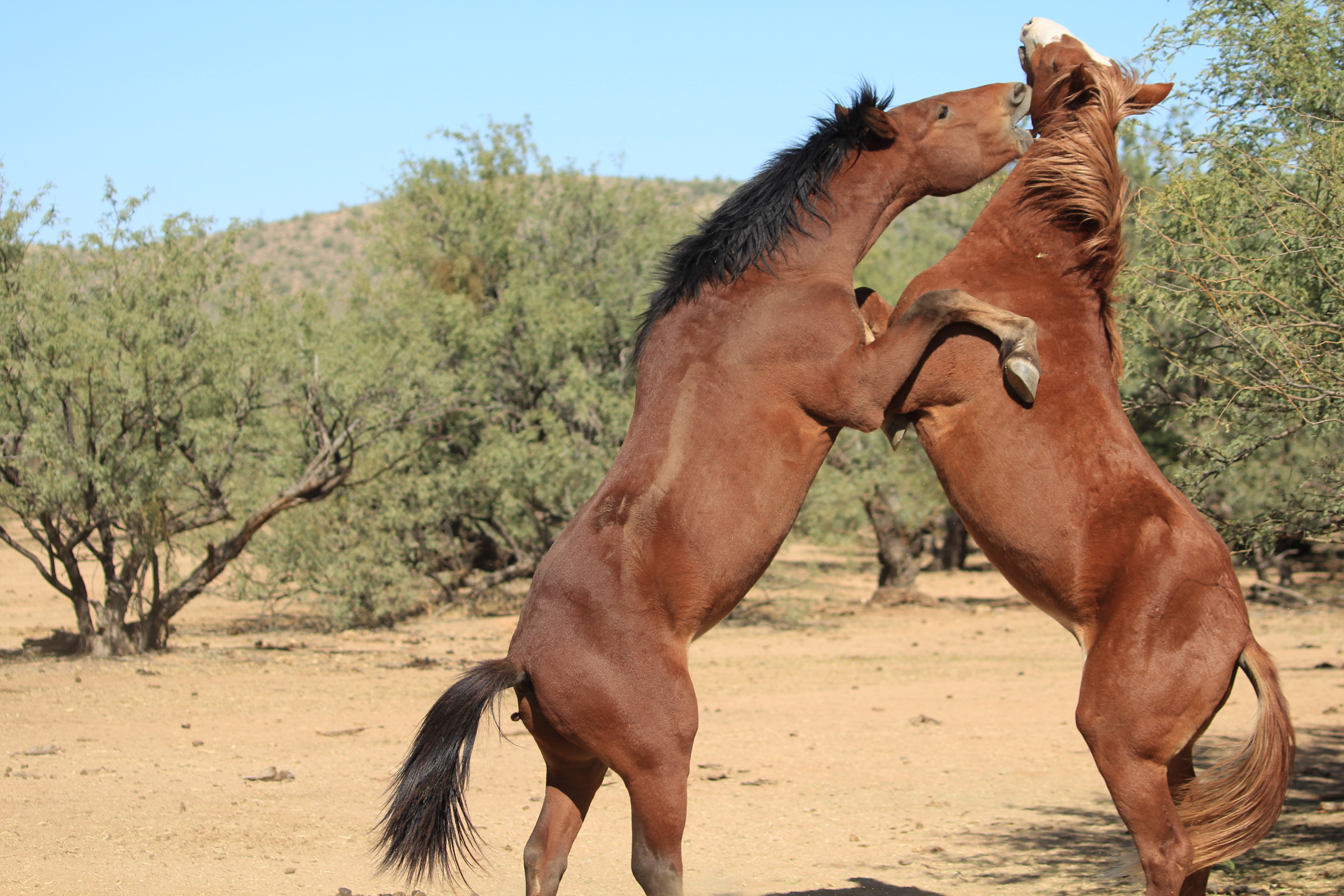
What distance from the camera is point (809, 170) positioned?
360 centimetres

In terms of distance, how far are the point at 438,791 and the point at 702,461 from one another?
1.38m

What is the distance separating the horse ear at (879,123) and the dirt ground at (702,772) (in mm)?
2614

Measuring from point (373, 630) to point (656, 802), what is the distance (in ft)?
41.1

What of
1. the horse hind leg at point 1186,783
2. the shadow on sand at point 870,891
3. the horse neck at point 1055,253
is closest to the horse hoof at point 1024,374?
the horse neck at point 1055,253

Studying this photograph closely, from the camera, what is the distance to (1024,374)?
3254 mm

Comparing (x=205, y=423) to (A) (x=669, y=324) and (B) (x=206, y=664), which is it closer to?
(B) (x=206, y=664)

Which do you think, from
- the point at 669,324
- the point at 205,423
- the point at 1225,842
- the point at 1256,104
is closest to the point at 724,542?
the point at 669,324

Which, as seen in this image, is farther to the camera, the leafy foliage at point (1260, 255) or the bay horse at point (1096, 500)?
the leafy foliage at point (1260, 255)

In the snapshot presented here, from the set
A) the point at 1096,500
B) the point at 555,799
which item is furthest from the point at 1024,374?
the point at 555,799

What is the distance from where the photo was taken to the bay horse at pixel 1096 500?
3.29 metres

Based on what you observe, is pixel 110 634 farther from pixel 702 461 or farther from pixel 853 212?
pixel 853 212

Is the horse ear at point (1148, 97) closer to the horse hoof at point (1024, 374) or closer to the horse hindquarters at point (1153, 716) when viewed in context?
the horse hoof at point (1024, 374)

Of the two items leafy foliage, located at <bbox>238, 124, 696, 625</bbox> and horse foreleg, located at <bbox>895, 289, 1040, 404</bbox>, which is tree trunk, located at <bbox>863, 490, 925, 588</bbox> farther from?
horse foreleg, located at <bbox>895, 289, 1040, 404</bbox>

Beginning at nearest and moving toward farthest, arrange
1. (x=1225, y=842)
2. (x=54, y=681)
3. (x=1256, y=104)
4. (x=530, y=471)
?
(x=1225, y=842), (x=1256, y=104), (x=54, y=681), (x=530, y=471)
